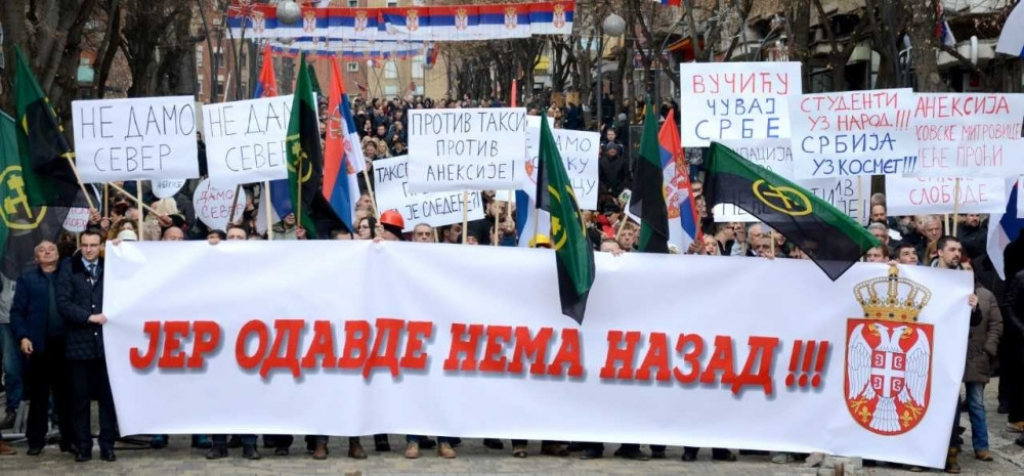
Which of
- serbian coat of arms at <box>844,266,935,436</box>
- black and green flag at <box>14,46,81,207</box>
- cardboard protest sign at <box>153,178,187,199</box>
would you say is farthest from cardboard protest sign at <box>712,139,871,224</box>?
cardboard protest sign at <box>153,178,187,199</box>

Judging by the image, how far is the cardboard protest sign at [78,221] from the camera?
44.7ft

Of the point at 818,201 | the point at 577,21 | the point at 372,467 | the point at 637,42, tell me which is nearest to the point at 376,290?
the point at 372,467

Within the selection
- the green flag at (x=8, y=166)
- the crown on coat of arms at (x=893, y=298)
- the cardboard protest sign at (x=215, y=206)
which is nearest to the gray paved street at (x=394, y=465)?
the crown on coat of arms at (x=893, y=298)

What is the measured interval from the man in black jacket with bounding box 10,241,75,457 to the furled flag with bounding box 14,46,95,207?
0.46 m

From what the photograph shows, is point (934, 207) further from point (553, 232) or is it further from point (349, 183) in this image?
point (349, 183)

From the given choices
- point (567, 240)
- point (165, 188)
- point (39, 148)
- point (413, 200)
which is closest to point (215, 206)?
point (413, 200)

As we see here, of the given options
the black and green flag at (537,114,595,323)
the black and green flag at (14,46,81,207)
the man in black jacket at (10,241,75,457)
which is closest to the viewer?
the black and green flag at (537,114,595,323)

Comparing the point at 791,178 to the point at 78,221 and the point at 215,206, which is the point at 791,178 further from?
the point at 78,221

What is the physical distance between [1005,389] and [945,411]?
9.90ft

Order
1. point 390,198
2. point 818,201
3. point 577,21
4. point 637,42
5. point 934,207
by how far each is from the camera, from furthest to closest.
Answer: point 577,21 → point 637,42 → point 390,198 → point 934,207 → point 818,201

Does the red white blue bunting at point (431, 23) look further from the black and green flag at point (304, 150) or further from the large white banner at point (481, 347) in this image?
the large white banner at point (481, 347)

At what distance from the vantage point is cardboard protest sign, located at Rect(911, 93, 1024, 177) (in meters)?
12.5

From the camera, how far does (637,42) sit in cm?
3716

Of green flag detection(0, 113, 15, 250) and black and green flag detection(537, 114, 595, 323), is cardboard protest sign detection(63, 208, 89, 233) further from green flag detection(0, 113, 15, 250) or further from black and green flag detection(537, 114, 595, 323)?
black and green flag detection(537, 114, 595, 323)
